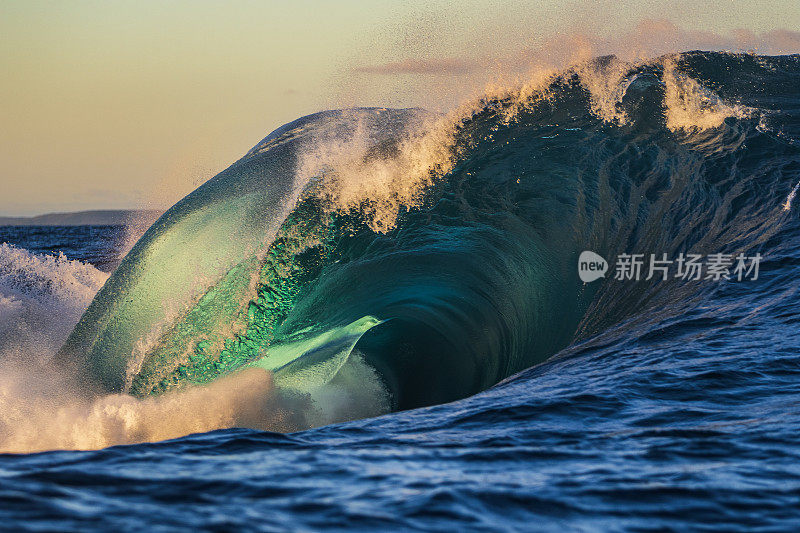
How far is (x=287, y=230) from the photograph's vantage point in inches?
253

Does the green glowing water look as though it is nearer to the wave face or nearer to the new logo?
the wave face

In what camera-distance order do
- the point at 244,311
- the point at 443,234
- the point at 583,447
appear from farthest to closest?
the point at 443,234 < the point at 244,311 < the point at 583,447

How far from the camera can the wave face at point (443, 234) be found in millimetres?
6004

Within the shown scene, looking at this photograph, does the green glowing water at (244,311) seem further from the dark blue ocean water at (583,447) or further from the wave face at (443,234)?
the dark blue ocean water at (583,447)

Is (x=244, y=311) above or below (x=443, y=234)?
below

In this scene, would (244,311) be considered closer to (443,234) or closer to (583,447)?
(443,234)

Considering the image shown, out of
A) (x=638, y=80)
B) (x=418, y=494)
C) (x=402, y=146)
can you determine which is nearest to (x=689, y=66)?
(x=638, y=80)

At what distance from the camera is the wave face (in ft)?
19.7

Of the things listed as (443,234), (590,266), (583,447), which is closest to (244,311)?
(443,234)

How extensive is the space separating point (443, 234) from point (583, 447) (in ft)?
14.9

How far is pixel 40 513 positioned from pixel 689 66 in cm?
925

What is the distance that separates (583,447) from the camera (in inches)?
112

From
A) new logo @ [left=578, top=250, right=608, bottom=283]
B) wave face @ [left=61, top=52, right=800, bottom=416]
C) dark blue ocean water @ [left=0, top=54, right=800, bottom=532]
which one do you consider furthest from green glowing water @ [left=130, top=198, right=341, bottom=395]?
new logo @ [left=578, top=250, right=608, bottom=283]

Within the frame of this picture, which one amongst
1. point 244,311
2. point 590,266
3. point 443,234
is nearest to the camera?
point 244,311
